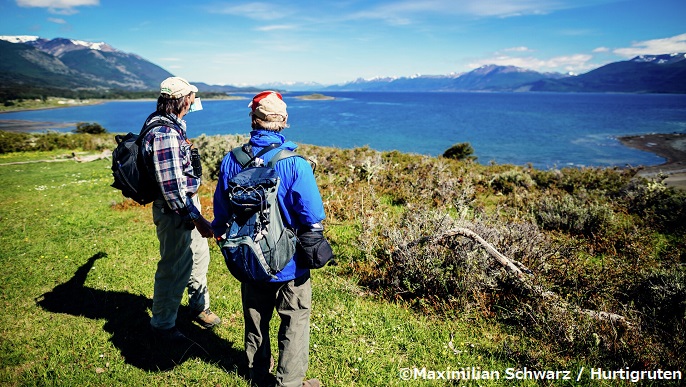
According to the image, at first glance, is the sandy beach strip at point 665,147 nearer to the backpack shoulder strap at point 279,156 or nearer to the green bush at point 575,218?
the green bush at point 575,218

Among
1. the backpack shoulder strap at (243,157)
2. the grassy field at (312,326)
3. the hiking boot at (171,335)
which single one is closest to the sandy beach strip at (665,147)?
the grassy field at (312,326)

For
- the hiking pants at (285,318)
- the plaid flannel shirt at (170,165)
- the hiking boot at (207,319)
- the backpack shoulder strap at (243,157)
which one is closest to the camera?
the backpack shoulder strap at (243,157)

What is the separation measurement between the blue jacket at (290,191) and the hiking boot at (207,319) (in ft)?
→ 7.06

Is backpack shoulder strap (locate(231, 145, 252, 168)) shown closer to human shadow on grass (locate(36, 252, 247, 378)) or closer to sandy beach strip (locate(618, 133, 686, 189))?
human shadow on grass (locate(36, 252, 247, 378))

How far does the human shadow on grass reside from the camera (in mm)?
3811

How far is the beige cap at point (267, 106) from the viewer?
273 cm

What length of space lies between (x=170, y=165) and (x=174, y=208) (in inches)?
16.7

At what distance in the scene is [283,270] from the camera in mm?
2809

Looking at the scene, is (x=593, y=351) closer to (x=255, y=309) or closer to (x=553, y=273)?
(x=553, y=273)

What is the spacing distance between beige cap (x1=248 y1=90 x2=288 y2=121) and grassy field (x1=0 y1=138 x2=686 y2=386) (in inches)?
106

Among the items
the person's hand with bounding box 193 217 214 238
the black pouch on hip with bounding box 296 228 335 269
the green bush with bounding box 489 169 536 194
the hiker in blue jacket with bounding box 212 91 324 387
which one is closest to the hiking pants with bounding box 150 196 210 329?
the person's hand with bounding box 193 217 214 238

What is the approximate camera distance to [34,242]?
7.14m

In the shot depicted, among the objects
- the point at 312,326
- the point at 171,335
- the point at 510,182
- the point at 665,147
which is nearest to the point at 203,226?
the point at 171,335

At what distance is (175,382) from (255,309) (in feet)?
4.49
